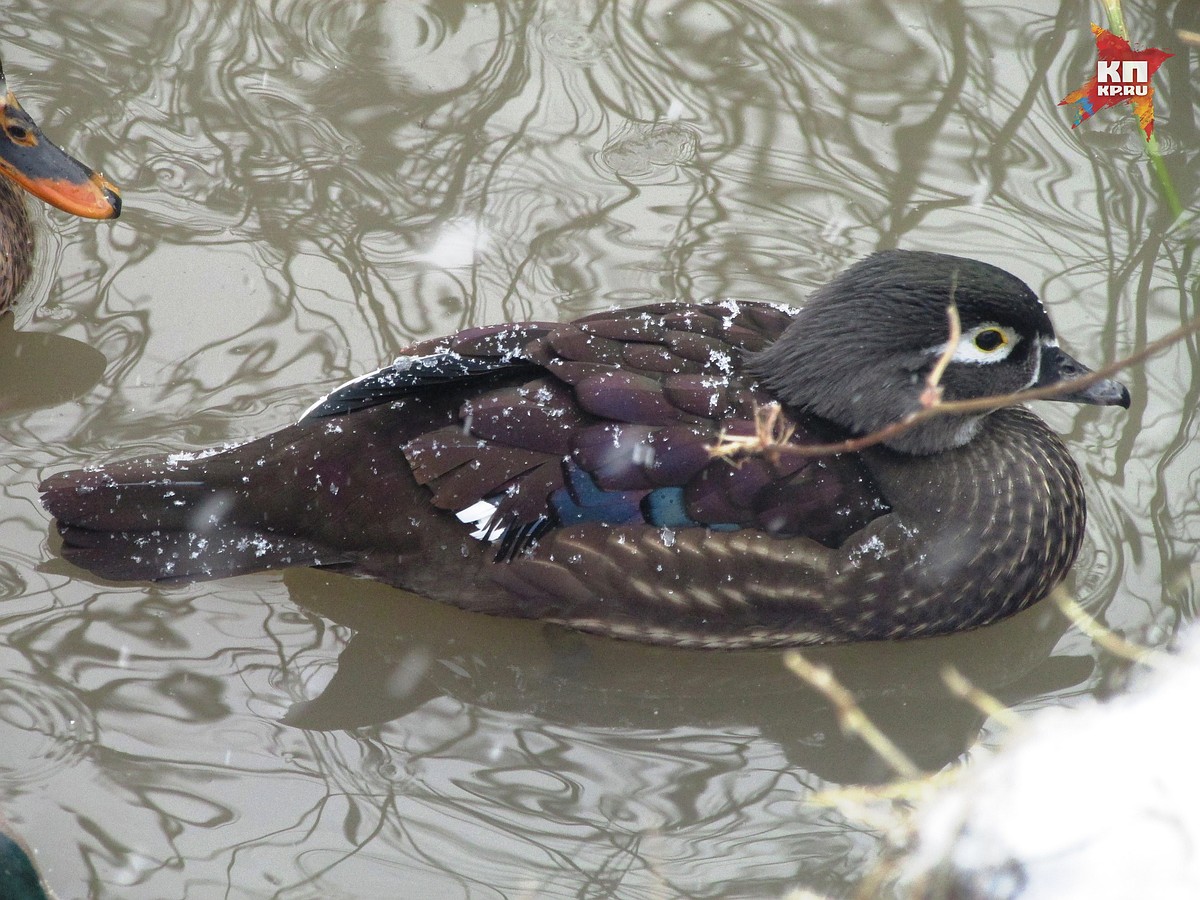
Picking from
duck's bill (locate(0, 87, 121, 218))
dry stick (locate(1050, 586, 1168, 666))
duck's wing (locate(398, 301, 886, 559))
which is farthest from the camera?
duck's bill (locate(0, 87, 121, 218))

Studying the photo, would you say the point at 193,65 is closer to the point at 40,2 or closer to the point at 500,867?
the point at 40,2

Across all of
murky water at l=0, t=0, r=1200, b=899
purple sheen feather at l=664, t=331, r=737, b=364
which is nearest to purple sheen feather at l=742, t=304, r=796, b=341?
purple sheen feather at l=664, t=331, r=737, b=364

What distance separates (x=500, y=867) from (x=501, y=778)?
0.27 meters

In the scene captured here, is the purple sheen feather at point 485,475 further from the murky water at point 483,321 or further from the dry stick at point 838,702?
the dry stick at point 838,702

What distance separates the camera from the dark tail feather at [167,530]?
137 inches

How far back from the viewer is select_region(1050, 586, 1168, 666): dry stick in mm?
3004

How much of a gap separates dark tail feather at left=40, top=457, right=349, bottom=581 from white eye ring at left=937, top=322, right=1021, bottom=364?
1726 millimetres

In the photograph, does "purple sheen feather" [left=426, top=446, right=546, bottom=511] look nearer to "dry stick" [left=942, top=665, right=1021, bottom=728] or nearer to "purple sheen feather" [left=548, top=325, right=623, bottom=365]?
"purple sheen feather" [left=548, top=325, right=623, bottom=365]

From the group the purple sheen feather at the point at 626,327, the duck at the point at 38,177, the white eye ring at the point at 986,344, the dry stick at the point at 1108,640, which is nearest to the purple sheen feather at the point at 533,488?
the purple sheen feather at the point at 626,327

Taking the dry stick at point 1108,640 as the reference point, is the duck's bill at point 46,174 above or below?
above

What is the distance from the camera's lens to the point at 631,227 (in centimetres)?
466

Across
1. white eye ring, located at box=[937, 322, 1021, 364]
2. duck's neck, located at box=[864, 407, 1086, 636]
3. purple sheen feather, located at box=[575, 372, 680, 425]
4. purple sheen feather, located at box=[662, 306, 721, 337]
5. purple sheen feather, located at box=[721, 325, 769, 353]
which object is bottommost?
duck's neck, located at box=[864, 407, 1086, 636]

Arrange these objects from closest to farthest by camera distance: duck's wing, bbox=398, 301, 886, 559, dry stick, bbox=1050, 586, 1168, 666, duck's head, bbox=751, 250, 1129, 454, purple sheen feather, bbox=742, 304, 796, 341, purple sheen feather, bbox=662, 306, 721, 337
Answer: dry stick, bbox=1050, 586, 1168, 666, duck's wing, bbox=398, 301, 886, 559, duck's head, bbox=751, 250, 1129, 454, purple sheen feather, bbox=662, 306, 721, 337, purple sheen feather, bbox=742, 304, 796, 341

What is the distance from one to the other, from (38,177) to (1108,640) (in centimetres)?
345
